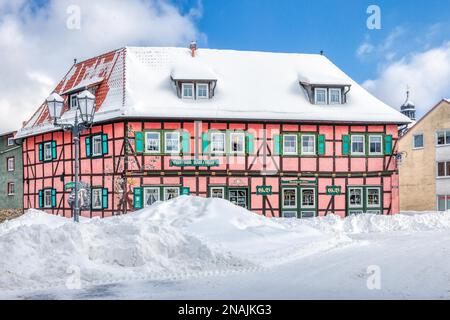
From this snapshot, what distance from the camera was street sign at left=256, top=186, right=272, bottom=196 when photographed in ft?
77.6

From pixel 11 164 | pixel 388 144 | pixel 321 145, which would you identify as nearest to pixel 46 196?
pixel 11 164

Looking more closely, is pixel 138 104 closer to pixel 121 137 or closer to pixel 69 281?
pixel 121 137

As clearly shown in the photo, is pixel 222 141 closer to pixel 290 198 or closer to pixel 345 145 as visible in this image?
pixel 290 198

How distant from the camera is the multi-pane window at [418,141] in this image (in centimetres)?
3509

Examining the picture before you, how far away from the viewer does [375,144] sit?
24.7m

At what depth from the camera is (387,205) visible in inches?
979

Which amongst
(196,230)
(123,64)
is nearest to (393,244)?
(196,230)

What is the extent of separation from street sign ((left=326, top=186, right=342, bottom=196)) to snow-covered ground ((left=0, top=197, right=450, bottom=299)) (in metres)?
10.2

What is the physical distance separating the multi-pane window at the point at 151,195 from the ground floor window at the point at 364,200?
29.6 feet

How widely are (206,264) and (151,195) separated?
13088 mm

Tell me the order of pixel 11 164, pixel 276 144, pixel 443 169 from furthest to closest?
pixel 443 169 → pixel 11 164 → pixel 276 144

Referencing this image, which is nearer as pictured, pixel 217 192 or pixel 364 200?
pixel 217 192

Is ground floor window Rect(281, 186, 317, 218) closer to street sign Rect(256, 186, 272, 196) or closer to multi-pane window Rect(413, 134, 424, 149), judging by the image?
street sign Rect(256, 186, 272, 196)

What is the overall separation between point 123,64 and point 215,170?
273 inches
